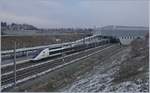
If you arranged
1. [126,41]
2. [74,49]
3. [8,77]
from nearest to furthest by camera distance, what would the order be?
[8,77]
[74,49]
[126,41]

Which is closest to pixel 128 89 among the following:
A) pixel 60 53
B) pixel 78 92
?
pixel 78 92

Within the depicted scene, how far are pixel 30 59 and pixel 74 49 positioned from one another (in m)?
15.4

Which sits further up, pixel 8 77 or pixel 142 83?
pixel 142 83

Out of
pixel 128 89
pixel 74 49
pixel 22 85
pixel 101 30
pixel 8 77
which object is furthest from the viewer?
pixel 101 30

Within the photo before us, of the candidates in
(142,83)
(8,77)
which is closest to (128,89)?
(142,83)

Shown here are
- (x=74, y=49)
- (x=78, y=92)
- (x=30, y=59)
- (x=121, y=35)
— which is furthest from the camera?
(x=121, y=35)

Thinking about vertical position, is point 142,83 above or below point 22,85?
above

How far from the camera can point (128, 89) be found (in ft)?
30.1

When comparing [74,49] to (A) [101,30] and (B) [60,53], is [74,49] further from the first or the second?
(A) [101,30]

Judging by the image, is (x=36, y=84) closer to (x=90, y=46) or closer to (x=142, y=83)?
(x=142, y=83)

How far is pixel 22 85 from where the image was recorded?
50.2 ft

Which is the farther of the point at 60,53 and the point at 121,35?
the point at 121,35

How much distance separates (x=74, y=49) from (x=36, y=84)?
27814 mm

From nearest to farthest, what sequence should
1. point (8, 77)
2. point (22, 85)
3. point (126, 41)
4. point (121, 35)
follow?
point (22, 85) → point (8, 77) → point (126, 41) → point (121, 35)
